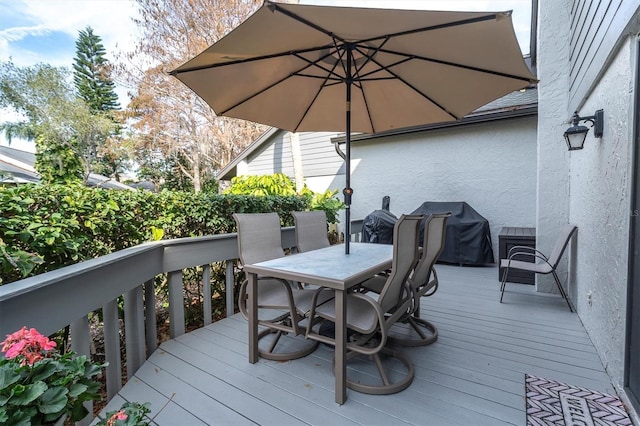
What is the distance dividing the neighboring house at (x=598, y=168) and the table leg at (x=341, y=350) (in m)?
1.69

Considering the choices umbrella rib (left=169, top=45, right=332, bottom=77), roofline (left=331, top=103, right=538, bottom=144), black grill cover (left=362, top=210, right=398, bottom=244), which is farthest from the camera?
black grill cover (left=362, top=210, right=398, bottom=244)

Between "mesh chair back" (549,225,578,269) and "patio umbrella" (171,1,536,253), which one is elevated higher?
"patio umbrella" (171,1,536,253)

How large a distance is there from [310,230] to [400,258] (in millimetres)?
1766

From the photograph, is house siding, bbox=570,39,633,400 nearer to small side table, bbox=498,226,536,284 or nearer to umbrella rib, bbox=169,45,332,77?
small side table, bbox=498,226,536,284

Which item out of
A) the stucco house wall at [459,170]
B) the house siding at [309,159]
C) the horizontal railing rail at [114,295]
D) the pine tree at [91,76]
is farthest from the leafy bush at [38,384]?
the pine tree at [91,76]

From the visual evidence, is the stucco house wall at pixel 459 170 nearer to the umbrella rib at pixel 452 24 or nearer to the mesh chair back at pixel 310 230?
the mesh chair back at pixel 310 230

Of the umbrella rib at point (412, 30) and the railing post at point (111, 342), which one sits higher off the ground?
the umbrella rib at point (412, 30)

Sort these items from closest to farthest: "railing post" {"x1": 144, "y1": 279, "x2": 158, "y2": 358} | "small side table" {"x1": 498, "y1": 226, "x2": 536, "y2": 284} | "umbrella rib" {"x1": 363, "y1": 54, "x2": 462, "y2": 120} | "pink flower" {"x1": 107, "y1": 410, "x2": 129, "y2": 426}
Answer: "pink flower" {"x1": 107, "y1": 410, "x2": 129, "y2": 426} → "railing post" {"x1": 144, "y1": 279, "x2": 158, "y2": 358} → "umbrella rib" {"x1": 363, "y1": 54, "x2": 462, "y2": 120} → "small side table" {"x1": 498, "y1": 226, "x2": 536, "y2": 284}

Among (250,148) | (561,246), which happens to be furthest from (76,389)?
(250,148)

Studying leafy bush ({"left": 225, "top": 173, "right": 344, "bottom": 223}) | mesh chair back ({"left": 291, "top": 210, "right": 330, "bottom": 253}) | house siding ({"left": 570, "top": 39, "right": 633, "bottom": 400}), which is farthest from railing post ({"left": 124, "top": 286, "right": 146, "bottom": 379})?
leafy bush ({"left": 225, "top": 173, "right": 344, "bottom": 223})

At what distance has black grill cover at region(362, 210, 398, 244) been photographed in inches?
229

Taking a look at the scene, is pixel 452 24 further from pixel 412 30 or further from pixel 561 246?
pixel 561 246

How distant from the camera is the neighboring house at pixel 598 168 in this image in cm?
192

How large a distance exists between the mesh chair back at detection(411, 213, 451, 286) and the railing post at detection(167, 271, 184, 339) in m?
2.09
